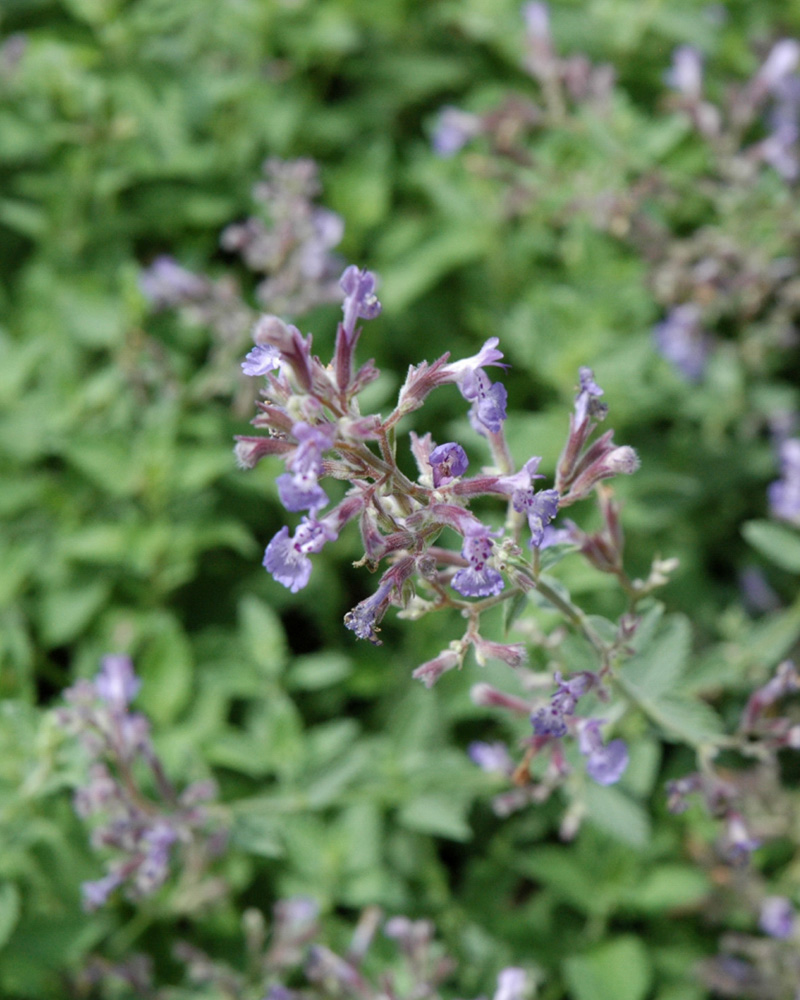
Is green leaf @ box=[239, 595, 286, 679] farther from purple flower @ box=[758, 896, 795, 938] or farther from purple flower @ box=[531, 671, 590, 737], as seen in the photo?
purple flower @ box=[758, 896, 795, 938]

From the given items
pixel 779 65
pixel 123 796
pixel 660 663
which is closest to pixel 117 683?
pixel 123 796

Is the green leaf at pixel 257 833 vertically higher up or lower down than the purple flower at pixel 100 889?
lower down

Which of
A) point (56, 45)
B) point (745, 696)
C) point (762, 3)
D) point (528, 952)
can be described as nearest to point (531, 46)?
point (762, 3)

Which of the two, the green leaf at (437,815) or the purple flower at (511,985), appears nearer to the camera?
the purple flower at (511,985)

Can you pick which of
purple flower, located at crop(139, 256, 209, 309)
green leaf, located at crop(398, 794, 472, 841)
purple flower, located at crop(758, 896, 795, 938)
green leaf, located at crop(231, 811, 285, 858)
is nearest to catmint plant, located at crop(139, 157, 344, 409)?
purple flower, located at crop(139, 256, 209, 309)

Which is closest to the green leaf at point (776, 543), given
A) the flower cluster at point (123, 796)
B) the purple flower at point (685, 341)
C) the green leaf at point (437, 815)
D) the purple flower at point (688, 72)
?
the purple flower at point (685, 341)

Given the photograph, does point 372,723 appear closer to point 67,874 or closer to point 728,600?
point 67,874

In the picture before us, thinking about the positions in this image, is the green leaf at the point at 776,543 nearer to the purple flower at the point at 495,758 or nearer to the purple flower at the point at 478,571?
the purple flower at the point at 495,758
